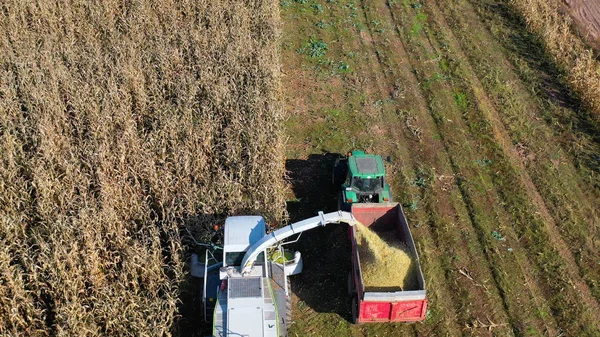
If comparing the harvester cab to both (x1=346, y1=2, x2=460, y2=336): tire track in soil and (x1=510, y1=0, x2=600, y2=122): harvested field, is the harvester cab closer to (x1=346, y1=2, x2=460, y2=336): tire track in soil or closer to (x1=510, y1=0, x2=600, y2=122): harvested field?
(x1=346, y1=2, x2=460, y2=336): tire track in soil

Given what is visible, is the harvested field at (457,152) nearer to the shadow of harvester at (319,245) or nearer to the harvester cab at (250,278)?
the shadow of harvester at (319,245)

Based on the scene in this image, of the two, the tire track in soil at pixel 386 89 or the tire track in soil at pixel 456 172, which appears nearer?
the tire track in soil at pixel 386 89

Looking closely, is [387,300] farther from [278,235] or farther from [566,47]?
[566,47]

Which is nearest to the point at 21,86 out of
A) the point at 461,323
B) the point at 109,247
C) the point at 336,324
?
the point at 109,247

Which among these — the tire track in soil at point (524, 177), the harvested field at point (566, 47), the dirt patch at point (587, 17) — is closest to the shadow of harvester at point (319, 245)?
the tire track in soil at point (524, 177)

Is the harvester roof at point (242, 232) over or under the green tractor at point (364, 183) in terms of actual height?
over

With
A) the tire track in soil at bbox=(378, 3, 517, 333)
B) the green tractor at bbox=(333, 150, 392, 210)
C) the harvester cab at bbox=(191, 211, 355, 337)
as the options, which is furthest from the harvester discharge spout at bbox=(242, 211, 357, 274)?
the tire track in soil at bbox=(378, 3, 517, 333)

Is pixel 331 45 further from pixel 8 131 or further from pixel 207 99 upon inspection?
pixel 8 131
